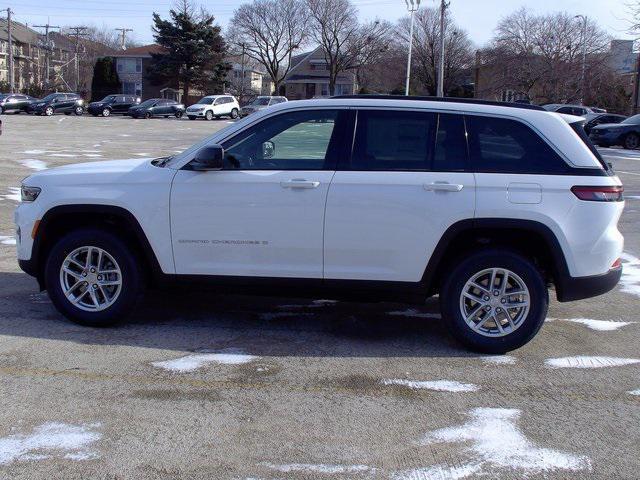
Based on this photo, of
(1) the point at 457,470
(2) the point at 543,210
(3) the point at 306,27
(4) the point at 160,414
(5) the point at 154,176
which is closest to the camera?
(1) the point at 457,470

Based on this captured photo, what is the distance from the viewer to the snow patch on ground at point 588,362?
5621mm

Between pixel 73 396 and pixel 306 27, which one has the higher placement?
pixel 306 27

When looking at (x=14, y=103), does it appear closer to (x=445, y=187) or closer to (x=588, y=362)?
(x=445, y=187)

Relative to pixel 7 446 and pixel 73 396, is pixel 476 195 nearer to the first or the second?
pixel 73 396

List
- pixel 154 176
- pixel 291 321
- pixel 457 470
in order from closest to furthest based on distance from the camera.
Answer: pixel 457 470
pixel 154 176
pixel 291 321

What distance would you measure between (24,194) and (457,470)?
163 inches

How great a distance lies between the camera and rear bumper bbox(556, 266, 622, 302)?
18.4ft

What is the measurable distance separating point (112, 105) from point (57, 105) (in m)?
4.42

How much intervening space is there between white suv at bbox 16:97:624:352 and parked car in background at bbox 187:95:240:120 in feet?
161

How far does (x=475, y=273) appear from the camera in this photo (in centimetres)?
564

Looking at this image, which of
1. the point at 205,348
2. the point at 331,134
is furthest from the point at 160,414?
the point at 331,134

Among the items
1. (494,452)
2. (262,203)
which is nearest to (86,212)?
(262,203)

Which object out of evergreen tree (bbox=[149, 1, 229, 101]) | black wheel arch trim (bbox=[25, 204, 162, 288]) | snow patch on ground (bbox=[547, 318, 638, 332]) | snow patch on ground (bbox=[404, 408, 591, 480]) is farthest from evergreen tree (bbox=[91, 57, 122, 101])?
snow patch on ground (bbox=[404, 408, 591, 480])

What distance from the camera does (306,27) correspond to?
280 ft
